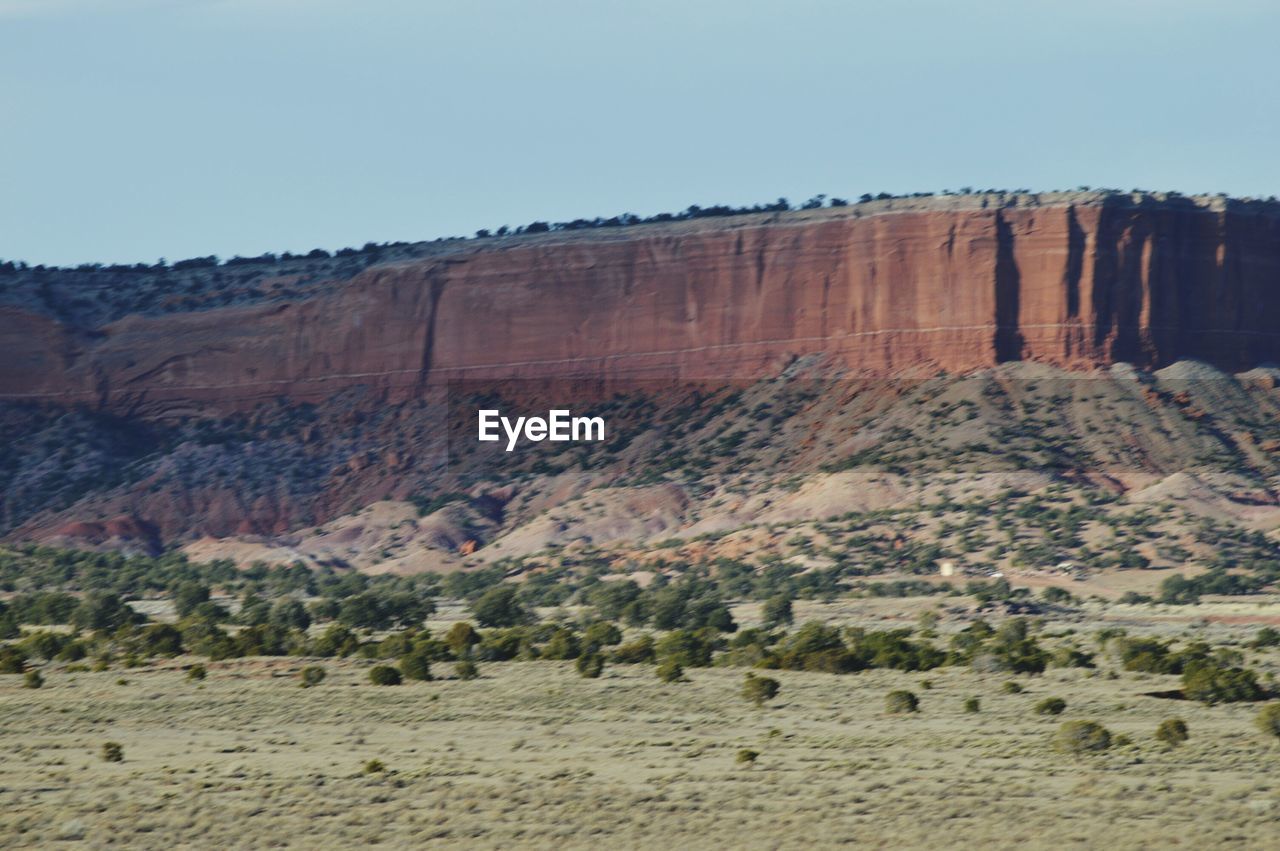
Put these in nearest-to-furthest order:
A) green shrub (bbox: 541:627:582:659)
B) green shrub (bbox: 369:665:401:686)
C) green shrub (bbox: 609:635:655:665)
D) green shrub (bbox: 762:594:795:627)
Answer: green shrub (bbox: 369:665:401:686) < green shrub (bbox: 609:635:655:665) < green shrub (bbox: 541:627:582:659) < green shrub (bbox: 762:594:795:627)

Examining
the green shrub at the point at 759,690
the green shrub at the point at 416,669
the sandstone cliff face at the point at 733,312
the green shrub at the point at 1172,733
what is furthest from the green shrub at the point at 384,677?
the sandstone cliff face at the point at 733,312

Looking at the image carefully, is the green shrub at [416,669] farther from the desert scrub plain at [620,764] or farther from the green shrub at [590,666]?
the green shrub at [590,666]

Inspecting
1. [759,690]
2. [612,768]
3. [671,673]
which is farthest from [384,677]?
[612,768]

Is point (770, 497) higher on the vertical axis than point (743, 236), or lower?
lower

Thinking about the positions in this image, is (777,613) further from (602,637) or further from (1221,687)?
(1221,687)

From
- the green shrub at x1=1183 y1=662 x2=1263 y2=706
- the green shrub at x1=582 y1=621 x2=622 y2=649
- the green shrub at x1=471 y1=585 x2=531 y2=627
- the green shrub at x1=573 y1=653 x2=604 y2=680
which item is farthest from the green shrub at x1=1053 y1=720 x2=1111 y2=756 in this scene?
the green shrub at x1=471 y1=585 x2=531 y2=627

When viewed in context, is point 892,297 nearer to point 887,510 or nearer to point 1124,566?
point 887,510

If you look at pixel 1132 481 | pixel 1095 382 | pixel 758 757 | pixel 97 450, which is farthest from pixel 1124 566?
A: pixel 97 450

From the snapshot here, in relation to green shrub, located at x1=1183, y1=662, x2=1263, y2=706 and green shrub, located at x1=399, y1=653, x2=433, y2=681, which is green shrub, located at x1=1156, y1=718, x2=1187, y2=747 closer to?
green shrub, located at x1=1183, y1=662, x2=1263, y2=706

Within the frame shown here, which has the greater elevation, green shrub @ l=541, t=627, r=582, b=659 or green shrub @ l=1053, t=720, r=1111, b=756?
green shrub @ l=541, t=627, r=582, b=659
